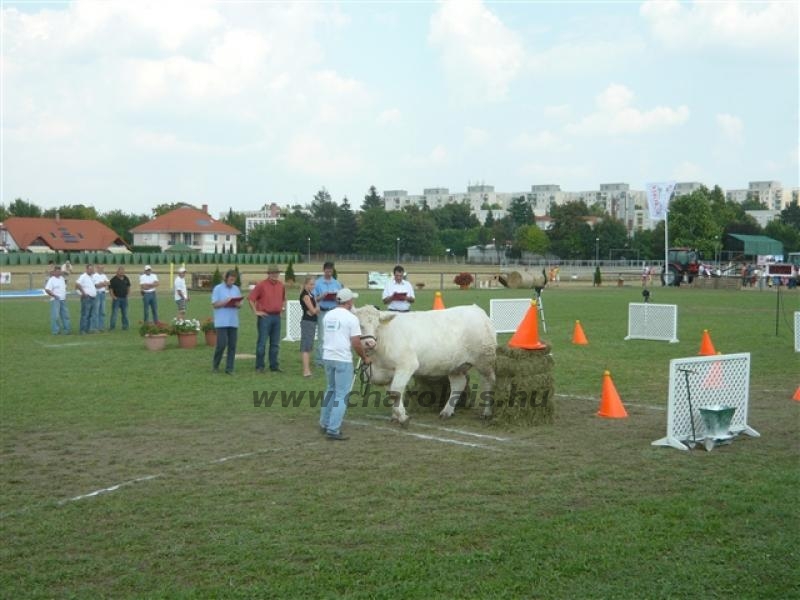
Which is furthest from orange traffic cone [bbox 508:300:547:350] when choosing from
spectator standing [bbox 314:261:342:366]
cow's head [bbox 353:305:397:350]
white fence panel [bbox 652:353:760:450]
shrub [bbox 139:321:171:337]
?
shrub [bbox 139:321:171:337]

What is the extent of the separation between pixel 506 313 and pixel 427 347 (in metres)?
11.6

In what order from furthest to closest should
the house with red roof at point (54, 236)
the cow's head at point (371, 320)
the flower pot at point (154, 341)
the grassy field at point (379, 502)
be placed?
the house with red roof at point (54, 236), the flower pot at point (154, 341), the cow's head at point (371, 320), the grassy field at point (379, 502)

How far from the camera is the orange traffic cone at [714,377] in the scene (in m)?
9.63

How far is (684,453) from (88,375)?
10968 mm

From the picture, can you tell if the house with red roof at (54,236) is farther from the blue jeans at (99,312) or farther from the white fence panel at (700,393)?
the white fence panel at (700,393)

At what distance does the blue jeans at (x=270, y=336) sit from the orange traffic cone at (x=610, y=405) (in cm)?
675

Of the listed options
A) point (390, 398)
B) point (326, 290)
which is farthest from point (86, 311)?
point (390, 398)

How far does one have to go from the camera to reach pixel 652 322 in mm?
21125

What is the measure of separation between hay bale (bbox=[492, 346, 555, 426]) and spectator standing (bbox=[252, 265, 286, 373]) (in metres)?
6.00

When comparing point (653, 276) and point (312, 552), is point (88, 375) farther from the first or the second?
point (653, 276)

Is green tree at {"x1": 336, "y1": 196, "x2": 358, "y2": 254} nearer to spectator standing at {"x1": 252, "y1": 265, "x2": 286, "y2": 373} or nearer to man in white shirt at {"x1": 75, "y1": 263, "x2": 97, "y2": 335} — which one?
man in white shirt at {"x1": 75, "y1": 263, "x2": 97, "y2": 335}

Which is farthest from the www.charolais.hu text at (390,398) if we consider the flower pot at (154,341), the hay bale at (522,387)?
the flower pot at (154,341)

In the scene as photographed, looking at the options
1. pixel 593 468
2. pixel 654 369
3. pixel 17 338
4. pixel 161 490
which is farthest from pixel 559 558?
pixel 17 338

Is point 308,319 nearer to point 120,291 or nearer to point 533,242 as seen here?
point 120,291
